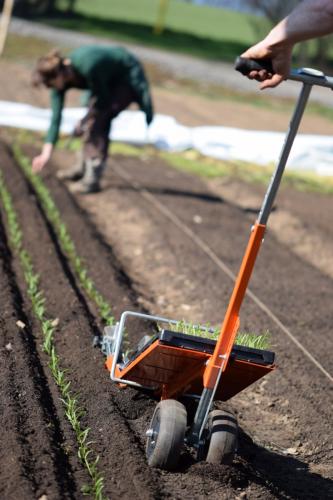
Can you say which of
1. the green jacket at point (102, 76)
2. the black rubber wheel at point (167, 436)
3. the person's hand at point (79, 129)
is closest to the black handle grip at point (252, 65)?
the black rubber wheel at point (167, 436)

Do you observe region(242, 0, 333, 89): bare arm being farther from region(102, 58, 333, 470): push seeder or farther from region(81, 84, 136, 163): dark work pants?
region(81, 84, 136, 163): dark work pants

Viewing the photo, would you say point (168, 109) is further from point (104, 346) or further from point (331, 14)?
point (331, 14)

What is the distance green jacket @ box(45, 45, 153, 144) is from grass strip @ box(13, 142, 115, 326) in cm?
64

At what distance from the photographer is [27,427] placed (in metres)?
4.04

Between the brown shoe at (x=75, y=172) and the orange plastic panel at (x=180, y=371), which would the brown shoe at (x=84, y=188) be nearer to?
the brown shoe at (x=75, y=172)

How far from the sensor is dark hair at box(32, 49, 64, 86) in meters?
8.09

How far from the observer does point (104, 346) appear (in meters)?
4.91

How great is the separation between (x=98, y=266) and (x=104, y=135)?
2590 mm

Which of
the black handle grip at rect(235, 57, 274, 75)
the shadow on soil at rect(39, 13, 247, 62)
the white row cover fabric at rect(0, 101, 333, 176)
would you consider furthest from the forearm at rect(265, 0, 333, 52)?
the shadow on soil at rect(39, 13, 247, 62)

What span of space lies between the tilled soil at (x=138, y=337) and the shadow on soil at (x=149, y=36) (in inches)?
837

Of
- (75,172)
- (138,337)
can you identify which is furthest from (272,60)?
(75,172)

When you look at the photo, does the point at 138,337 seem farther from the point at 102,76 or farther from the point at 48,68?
the point at 102,76

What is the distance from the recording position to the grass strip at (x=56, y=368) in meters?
3.81

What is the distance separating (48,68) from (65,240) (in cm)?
178
